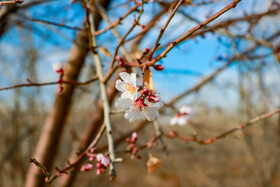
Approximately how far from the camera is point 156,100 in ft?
2.09

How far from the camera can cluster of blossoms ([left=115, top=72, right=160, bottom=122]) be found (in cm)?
64

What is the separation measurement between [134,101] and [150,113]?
56mm

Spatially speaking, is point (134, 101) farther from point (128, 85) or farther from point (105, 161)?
point (105, 161)

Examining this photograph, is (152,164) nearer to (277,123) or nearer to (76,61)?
(76,61)

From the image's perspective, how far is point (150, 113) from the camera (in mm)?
653

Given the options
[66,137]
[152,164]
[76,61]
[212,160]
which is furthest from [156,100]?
[212,160]

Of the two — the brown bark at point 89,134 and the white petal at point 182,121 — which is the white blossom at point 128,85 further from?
the brown bark at point 89,134

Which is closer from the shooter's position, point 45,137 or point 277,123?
point 45,137

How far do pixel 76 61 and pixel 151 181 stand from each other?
7913 millimetres

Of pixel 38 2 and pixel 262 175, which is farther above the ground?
pixel 38 2

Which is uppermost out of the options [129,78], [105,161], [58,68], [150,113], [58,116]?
[58,68]

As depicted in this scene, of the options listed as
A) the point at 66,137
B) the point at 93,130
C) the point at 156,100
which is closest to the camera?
the point at 156,100

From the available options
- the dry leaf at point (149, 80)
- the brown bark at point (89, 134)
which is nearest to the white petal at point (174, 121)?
the brown bark at point (89, 134)

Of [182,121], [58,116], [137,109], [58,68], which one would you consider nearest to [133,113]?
[137,109]
